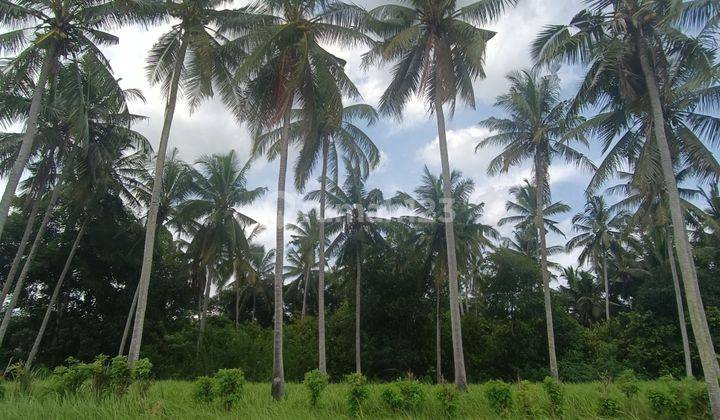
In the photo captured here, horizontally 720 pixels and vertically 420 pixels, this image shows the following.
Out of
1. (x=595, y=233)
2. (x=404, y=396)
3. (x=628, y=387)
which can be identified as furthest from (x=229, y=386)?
(x=595, y=233)

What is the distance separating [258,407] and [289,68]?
860cm

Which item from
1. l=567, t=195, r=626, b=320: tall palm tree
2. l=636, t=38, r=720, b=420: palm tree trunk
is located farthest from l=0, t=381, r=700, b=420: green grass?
l=567, t=195, r=626, b=320: tall palm tree

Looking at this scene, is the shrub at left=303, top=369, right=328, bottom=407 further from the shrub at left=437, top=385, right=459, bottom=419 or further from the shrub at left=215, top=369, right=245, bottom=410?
the shrub at left=437, top=385, right=459, bottom=419

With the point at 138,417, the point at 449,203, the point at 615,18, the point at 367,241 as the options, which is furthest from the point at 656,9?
the point at 367,241

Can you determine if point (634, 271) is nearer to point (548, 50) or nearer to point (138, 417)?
point (548, 50)

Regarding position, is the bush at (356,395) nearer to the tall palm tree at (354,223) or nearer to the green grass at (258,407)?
the green grass at (258,407)

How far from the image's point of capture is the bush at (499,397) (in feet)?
27.8

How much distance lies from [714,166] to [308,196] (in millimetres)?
16518

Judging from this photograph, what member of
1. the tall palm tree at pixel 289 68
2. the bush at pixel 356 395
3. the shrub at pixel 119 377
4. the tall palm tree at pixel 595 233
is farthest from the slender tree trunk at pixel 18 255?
the tall palm tree at pixel 595 233

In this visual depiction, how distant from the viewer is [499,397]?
851cm

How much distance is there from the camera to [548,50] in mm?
11859

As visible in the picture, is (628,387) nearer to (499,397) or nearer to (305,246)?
(499,397)

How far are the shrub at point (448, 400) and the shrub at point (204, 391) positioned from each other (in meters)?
4.03

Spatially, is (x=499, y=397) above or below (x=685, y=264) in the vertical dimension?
below
